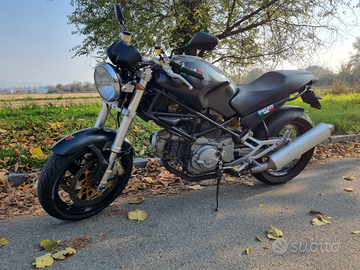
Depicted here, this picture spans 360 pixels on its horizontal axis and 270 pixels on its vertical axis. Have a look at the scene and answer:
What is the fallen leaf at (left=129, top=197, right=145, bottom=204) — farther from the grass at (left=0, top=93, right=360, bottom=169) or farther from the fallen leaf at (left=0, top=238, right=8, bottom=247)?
the fallen leaf at (left=0, top=238, right=8, bottom=247)

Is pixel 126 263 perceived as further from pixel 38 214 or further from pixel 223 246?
pixel 38 214

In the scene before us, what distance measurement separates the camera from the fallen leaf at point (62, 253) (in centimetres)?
193

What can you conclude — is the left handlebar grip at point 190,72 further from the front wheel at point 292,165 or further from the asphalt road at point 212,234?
the front wheel at point 292,165

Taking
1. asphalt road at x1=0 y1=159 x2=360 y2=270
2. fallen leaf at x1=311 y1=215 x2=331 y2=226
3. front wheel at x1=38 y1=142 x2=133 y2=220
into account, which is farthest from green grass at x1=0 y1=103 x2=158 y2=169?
fallen leaf at x1=311 y1=215 x2=331 y2=226

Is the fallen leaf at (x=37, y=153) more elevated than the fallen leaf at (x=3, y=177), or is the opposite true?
the fallen leaf at (x=37, y=153)

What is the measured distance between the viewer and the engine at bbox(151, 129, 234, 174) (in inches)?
103

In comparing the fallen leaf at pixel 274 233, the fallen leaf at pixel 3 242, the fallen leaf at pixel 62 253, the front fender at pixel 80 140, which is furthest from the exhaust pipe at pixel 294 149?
the fallen leaf at pixel 3 242

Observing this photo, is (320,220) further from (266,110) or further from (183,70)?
(183,70)

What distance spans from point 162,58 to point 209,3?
191 inches

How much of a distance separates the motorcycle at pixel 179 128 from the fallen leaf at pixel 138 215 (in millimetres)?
280

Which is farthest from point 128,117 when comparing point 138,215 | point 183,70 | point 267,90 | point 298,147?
point 298,147

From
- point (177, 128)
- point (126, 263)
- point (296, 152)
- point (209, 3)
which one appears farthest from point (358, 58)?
point (126, 263)

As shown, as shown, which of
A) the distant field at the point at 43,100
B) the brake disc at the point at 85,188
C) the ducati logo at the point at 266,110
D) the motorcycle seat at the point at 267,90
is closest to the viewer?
the brake disc at the point at 85,188

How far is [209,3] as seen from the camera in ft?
21.0
